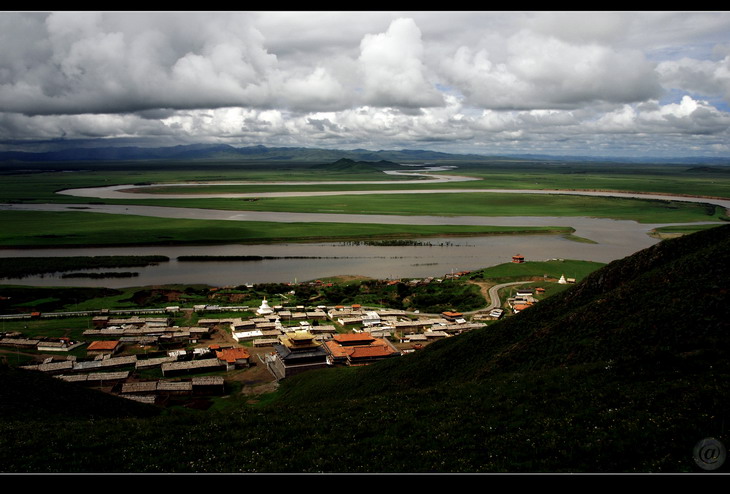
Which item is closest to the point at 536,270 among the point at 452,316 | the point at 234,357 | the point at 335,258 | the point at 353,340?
the point at 452,316

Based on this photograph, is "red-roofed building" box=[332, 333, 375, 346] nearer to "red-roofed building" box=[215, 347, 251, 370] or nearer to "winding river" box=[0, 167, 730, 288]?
"red-roofed building" box=[215, 347, 251, 370]

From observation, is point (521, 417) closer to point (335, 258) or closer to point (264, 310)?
point (264, 310)

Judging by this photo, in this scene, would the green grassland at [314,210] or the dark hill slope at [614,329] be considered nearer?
the dark hill slope at [614,329]

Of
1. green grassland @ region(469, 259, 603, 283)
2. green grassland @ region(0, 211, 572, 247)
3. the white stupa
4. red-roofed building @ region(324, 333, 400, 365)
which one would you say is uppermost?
green grassland @ region(0, 211, 572, 247)

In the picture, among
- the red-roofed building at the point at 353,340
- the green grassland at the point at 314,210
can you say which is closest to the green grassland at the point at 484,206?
the green grassland at the point at 314,210

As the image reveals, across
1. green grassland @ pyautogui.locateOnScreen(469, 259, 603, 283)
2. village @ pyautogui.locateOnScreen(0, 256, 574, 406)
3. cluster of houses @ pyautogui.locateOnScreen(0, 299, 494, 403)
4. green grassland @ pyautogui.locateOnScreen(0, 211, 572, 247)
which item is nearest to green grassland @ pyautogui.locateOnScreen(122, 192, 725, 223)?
green grassland @ pyautogui.locateOnScreen(0, 211, 572, 247)

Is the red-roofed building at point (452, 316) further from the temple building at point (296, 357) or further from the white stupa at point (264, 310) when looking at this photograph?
the white stupa at point (264, 310)

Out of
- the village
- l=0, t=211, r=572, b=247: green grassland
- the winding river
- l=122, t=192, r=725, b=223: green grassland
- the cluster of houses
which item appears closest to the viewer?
the cluster of houses
